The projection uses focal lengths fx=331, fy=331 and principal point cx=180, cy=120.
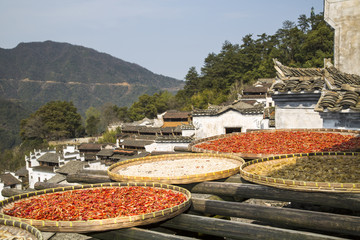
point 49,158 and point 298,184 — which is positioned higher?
point 298,184

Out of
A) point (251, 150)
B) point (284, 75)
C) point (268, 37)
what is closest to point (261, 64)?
point (268, 37)

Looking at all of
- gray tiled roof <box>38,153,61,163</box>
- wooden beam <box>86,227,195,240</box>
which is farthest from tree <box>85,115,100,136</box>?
wooden beam <box>86,227,195,240</box>

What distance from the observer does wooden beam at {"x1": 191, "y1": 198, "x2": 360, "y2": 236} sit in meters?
2.29

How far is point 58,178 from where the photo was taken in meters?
34.8

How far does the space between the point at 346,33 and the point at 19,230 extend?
10055 millimetres

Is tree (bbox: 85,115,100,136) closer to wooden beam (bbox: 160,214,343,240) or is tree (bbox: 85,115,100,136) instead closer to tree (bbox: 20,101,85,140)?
tree (bbox: 20,101,85,140)

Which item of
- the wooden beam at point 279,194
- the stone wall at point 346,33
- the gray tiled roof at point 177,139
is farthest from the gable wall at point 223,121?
the wooden beam at point 279,194

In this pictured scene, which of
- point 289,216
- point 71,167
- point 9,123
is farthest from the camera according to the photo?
point 9,123

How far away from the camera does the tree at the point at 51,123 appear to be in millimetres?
64938

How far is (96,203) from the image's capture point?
9.59 feet

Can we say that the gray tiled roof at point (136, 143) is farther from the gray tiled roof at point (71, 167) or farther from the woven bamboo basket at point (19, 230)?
the woven bamboo basket at point (19, 230)

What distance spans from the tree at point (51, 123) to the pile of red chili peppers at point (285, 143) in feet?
213

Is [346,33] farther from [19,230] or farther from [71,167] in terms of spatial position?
[71,167]

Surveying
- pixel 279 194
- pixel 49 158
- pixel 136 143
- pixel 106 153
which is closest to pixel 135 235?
pixel 279 194
